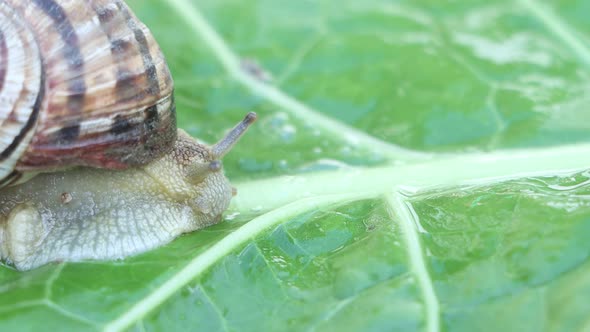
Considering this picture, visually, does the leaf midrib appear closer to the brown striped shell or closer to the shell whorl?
the brown striped shell

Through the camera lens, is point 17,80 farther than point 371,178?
No

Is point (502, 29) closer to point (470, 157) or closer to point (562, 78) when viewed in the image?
point (562, 78)

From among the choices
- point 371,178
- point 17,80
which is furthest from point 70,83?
point 371,178

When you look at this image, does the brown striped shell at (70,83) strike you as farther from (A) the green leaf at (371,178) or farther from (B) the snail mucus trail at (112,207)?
(A) the green leaf at (371,178)

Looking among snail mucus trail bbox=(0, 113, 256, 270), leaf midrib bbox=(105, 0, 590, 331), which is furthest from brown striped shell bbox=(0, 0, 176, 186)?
leaf midrib bbox=(105, 0, 590, 331)

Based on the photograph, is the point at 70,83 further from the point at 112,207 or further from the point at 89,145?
the point at 112,207

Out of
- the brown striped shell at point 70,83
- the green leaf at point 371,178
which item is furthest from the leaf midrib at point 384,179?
the brown striped shell at point 70,83
